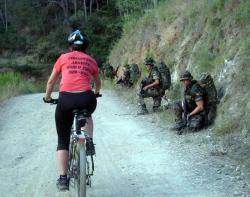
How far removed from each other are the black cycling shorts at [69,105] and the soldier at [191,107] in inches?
164

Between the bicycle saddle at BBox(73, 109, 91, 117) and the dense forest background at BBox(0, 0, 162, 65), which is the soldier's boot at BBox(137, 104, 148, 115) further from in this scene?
the dense forest background at BBox(0, 0, 162, 65)

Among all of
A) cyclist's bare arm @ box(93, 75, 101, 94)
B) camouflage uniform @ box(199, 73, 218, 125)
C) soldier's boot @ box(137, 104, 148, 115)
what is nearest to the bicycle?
cyclist's bare arm @ box(93, 75, 101, 94)

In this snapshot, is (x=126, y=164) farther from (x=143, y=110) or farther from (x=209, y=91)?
(x=143, y=110)

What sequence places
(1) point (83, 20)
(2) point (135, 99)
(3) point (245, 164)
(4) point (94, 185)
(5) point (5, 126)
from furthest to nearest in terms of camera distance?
(1) point (83, 20) → (2) point (135, 99) → (5) point (5, 126) → (3) point (245, 164) → (4) point (94, 185)

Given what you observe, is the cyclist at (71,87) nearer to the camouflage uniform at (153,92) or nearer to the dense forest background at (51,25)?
the camouflage uniform at (153,92)

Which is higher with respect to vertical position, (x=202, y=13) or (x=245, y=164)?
(x=202, y=13)

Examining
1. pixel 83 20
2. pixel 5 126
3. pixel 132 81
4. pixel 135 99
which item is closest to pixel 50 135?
pixel 5 126

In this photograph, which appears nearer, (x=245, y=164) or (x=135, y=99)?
(x=245, y=164)

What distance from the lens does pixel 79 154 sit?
548cm

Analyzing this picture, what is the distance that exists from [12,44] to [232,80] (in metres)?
50.4

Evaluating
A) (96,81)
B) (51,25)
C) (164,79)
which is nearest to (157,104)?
(164,79)

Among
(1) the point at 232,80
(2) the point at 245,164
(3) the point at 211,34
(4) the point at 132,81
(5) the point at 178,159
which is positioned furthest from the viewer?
(4) the point at 132,81

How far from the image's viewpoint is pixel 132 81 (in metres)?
18.8

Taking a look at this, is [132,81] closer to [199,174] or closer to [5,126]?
[5,126]
